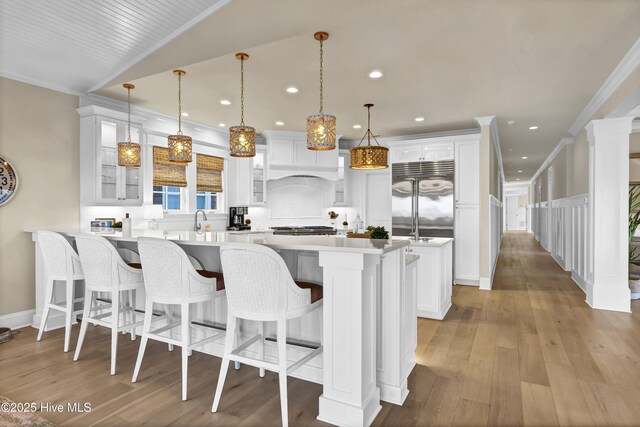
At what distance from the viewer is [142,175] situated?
4.77 m

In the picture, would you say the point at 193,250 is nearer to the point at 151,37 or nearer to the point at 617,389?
the point at 151,37

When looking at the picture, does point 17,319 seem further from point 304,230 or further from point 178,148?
point 304,230

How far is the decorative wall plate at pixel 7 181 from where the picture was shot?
3.54 m

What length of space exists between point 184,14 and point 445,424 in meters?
3.13

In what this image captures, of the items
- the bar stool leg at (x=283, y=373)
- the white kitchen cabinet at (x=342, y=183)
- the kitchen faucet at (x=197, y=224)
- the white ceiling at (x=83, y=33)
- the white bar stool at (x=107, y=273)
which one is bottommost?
the bar stool leg at (x=283, y=373)

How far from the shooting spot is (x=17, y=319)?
12.2ft

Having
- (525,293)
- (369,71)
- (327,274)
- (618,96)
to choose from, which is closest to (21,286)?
(327,274)

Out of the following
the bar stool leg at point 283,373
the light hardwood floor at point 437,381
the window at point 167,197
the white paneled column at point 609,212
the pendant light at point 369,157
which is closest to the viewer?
the bar stool leg at point 283,373

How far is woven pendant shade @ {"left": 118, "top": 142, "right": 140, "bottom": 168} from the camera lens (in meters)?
3.94

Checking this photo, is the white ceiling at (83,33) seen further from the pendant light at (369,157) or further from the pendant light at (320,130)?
the pendant light at (369,157)

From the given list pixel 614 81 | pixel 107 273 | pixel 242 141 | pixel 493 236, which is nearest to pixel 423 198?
pixel 493 236

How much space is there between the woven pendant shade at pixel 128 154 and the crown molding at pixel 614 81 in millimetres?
4784

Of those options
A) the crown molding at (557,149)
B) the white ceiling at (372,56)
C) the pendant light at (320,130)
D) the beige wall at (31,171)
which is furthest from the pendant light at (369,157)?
the crown molding at (557,149)

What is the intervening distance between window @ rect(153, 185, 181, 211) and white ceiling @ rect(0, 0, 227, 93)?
72.6 inches
